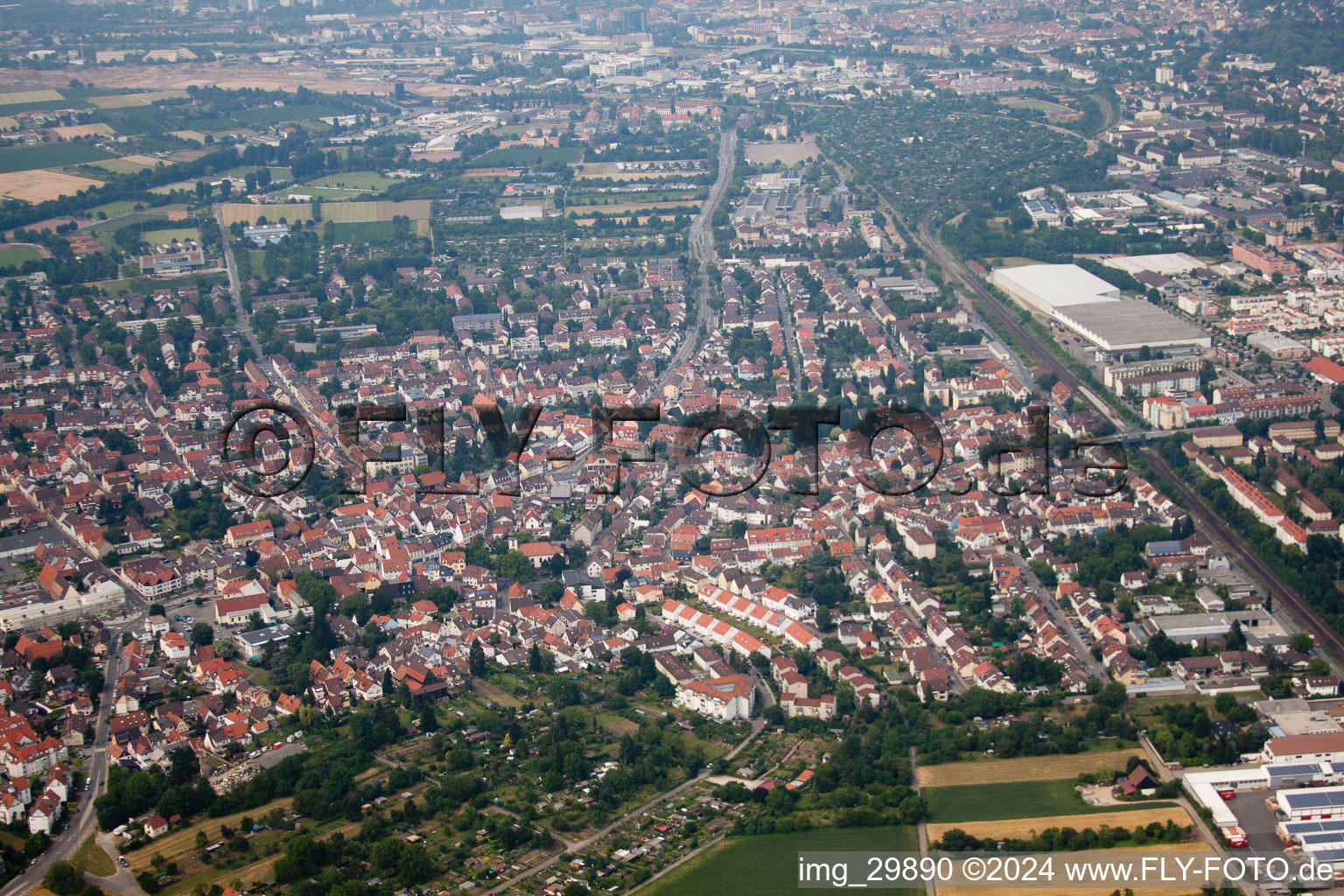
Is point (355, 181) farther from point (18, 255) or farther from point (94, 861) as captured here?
point (94, 861)

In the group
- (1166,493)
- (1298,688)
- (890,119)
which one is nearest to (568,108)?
(890,119)

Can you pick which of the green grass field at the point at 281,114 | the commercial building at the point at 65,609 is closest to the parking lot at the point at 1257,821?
the commercial building at the point at 65,609

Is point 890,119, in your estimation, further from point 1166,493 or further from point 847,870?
point 847,870

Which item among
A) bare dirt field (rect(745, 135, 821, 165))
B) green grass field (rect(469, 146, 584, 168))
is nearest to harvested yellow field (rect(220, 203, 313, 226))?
green grass field (rect(469, 146, 584, 168))

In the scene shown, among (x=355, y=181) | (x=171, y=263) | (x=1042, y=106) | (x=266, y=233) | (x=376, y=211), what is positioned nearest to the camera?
(x=171, y=263)

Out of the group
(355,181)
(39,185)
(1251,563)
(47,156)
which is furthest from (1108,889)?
(47,156)

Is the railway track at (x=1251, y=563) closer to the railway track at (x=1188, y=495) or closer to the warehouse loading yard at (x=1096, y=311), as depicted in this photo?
the railway track at (x=1188, y=495)

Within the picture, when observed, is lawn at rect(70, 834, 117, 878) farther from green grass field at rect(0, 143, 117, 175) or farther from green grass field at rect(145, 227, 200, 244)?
green grass field at rect(0, 143, 117, 175)
